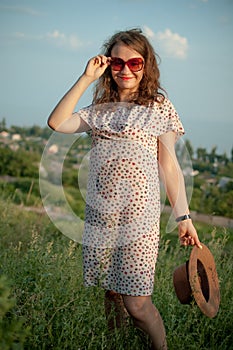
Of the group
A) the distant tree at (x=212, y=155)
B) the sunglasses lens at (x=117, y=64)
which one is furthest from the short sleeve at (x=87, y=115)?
the distant tree at (x=212, y=155)

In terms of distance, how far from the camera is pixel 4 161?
35.4 feet

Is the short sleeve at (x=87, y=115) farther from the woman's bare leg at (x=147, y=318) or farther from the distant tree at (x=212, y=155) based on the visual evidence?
the distant tree at (x=212, y=155)

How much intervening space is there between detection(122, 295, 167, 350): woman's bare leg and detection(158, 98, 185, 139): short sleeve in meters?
0.78

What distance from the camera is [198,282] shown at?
110 inches

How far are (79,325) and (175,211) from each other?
716 mm

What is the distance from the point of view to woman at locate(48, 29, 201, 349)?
8.50ft

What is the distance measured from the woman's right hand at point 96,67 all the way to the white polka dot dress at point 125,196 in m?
0.19

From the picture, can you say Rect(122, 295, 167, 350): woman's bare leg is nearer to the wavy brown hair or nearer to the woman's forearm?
the woman's forearm

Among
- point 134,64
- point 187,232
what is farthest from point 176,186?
point 134,64

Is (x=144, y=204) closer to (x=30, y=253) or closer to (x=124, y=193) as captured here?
(x=124, y=193)

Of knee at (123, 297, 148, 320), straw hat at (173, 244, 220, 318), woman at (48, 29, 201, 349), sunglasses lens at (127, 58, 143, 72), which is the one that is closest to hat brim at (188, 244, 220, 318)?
straw hat at (173, 244, 220, 318)

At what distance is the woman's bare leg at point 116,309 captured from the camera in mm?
2803

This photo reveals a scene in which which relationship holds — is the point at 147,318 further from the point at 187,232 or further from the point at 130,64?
the point at 130,64

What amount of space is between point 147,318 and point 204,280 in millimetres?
576
